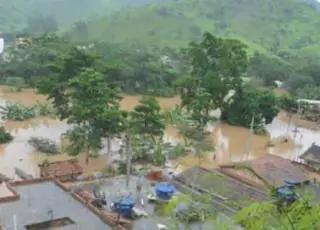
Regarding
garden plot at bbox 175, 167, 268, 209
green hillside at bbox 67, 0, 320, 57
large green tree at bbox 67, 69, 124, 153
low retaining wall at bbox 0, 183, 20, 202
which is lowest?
garden plot at bbox 175, 167, 268, 209

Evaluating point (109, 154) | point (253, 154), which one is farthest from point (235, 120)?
point (109, 154)

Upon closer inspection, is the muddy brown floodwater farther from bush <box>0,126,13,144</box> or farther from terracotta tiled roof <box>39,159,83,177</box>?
terracotta tiled roof <box>39,159,83,177</box>

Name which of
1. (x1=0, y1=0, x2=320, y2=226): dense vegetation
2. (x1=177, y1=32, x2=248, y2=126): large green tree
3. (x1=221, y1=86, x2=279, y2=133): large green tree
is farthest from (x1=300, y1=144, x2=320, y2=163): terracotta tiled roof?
(x1=221, y1=86, x2=279, y2=133): large green tree

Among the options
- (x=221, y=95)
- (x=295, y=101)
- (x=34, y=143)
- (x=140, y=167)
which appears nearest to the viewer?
(x=140, y=167)

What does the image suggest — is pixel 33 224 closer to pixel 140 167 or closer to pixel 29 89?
pixel 140 167

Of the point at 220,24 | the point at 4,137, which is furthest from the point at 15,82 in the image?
the point at 220,24
